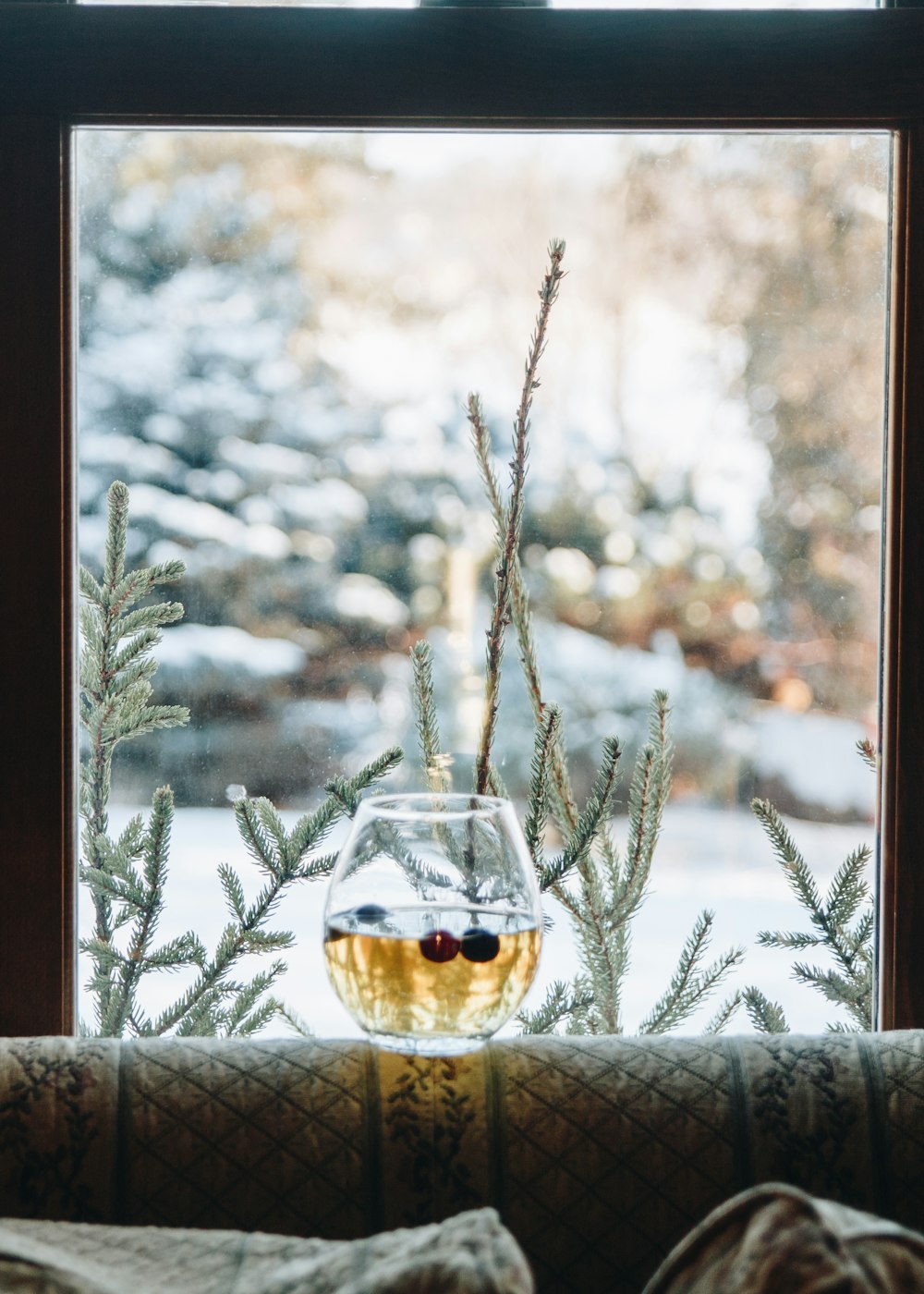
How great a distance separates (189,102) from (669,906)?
1057 millimetres

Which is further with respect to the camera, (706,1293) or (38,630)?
(38,630)

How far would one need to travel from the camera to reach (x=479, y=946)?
835mm

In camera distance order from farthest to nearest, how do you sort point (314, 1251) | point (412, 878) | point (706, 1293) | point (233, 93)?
point (233, 93), point (412, 878), point (314, 1251), point (706, 1293)

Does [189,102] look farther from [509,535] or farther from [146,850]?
[146,850]

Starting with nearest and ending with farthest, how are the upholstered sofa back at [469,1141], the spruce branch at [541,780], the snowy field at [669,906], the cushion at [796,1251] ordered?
the cushion at [796,1251] → the upholstered sofa back at [469,1141] → the spruce branch at [541,780] → the snowy field at [669,906]

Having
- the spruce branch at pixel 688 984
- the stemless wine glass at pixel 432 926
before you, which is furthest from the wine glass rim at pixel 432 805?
the spruce branch at pixel 688 984

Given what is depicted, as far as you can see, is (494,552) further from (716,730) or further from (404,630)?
(716,730)

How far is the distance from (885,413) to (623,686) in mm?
432

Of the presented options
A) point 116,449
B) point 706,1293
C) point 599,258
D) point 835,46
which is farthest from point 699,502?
point 706,1293

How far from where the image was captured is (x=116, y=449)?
120 cm

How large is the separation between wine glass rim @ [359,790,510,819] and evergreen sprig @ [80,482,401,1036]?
162 mm

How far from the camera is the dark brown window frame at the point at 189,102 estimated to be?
44.6 inches

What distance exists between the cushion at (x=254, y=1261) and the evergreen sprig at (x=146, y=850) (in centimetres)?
41

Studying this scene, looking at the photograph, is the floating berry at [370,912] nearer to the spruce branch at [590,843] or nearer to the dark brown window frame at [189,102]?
the spruce branch at [590,843]
